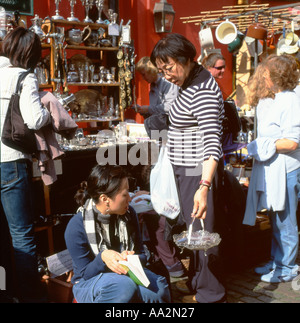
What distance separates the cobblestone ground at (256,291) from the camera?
3.11 meters

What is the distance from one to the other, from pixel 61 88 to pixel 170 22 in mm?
2737

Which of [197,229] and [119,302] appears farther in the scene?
[197,229]

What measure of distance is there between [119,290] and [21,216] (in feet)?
3.06

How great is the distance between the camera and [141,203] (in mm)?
3496

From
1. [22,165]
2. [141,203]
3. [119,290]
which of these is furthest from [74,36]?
[119,290]

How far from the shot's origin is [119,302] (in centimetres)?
221

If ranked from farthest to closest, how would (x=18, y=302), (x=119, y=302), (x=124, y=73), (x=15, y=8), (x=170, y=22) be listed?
1. (x=170, y=22)
2. (x=124, y=73)
3. (x=15, y=8)
4. (x=18, y=302)
5. (x=119, y=302)

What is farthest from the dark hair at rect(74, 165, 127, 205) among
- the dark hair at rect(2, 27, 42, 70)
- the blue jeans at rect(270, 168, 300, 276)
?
the blue jeans at rect(270, 168, 300, 276)

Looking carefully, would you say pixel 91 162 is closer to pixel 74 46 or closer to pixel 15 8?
Result: pixel 74 46

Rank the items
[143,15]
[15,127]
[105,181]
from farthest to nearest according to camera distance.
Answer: [143,15], [15,127], [105,181]

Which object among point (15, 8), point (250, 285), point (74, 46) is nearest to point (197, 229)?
point (250, 285)

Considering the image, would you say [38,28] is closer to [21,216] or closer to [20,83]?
[20,83]

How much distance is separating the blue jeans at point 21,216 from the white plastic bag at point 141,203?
95 cm

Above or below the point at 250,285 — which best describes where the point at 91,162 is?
above
